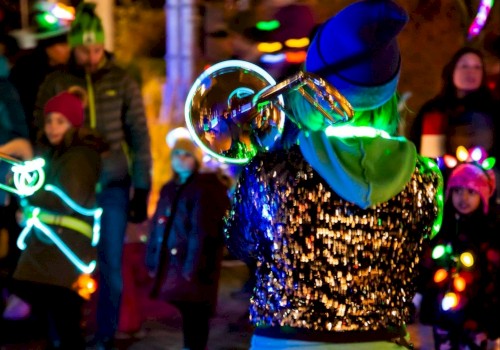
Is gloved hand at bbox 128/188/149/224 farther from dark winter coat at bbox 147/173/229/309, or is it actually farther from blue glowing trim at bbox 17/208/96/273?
blue glowing trim at bbox 17/208/96/273

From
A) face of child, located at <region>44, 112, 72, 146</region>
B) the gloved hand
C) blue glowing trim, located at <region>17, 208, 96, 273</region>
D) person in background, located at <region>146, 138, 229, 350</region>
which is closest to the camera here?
blue glowing trim, located at <region>17, 208, 96, 273</region>

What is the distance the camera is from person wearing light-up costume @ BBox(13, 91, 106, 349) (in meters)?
5.01

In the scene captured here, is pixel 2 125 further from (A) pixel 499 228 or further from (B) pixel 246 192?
(B) pixel 246 192

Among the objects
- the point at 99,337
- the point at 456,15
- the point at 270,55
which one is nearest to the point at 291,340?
the point at 99,337

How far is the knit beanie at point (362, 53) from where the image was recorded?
2465 millimetres

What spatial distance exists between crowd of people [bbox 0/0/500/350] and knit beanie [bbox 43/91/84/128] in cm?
1

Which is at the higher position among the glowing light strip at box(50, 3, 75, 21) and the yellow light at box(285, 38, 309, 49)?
the glowing light strip at box(50, 3, 75, 21)

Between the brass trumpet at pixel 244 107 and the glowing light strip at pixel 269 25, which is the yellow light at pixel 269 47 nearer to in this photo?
the glowing light strip at pixel 269 25

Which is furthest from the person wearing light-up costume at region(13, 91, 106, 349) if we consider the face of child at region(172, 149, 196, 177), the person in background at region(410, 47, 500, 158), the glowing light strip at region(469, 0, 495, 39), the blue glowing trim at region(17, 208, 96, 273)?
the glowing light strip at region(469, 0, 495, 39)

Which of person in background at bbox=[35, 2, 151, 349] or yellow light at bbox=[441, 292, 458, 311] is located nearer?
yellow light at bbox=[441, 292, 458, 311]

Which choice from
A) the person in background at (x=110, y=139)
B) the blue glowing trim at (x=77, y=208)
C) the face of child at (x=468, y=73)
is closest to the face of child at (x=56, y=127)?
the blue glowing trim at (x=77, y=208)

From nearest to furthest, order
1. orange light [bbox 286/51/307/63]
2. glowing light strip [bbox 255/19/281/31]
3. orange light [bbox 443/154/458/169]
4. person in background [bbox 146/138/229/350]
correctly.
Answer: person in background [bbox 146/138/229/350]
orange light [bbox 443/154/458/169]
orange light [bbox 286/51/307/63]
glowing light strip [bbox 255/19/281/31]

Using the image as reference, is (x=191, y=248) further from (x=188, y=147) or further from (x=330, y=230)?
(x=330, y=230)

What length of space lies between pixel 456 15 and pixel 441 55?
0.55m
